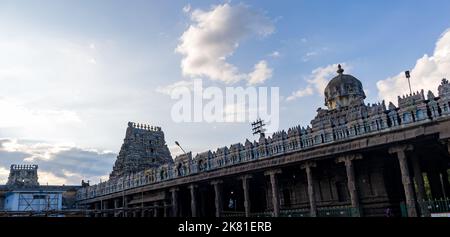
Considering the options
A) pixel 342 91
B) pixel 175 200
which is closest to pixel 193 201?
pixel 175 200

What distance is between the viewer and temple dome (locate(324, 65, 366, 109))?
34.7 metres

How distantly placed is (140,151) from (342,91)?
108 feet

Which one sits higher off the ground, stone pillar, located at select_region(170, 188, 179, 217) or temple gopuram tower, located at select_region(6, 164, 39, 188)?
temple gopuram tower, located at select_region(6, 164, 39, 188)

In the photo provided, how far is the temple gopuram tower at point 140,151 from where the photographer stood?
54094mm

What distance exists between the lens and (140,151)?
56094 millimetres

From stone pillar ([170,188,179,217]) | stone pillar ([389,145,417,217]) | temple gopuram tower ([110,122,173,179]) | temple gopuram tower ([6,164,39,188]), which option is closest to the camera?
stone pillar ([389,145,417,217])

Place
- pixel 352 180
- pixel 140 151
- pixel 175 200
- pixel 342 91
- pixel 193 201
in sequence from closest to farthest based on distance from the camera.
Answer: pixel 352 180 → pixel 193 201 → pixel 175 200 → pixel 342 91 → pixel 140 151

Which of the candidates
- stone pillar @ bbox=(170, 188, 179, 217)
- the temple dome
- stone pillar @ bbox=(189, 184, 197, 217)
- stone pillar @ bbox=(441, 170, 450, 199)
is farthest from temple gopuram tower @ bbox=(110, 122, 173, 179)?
stone pillar @ bbox=(441, 170, 450, 199)

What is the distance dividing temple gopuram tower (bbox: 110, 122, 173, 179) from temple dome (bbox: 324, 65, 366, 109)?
98.6ft

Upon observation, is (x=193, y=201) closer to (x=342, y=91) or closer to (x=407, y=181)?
(x=342, y=91)

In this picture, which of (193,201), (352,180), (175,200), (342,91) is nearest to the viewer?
(352,180)

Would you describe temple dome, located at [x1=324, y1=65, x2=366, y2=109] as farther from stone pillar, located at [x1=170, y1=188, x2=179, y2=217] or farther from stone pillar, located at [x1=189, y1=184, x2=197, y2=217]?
stone pillar, located at [x1=170, y1=188, x2=179, y2=217]

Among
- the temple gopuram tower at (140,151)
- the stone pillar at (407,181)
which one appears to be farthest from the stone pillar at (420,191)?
the temple gopuram tower at (140,151)
